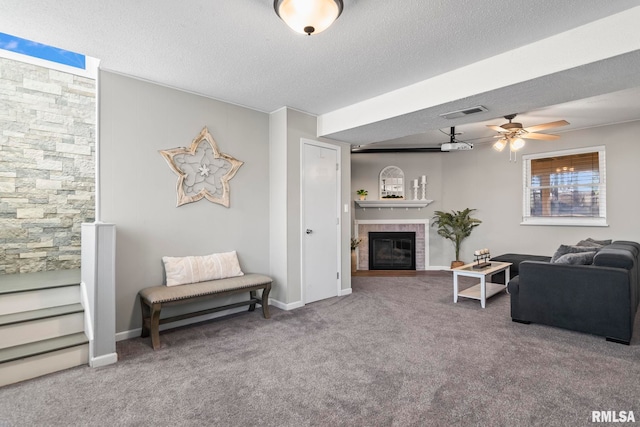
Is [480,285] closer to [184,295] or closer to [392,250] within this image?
[392,250]

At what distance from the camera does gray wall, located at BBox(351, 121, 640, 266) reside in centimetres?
482

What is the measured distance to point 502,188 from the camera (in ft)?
19.8

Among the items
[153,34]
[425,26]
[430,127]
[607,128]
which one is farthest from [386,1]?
[607,128]

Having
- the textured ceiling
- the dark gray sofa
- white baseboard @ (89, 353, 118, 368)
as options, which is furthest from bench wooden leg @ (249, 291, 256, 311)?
the dark gray sofa

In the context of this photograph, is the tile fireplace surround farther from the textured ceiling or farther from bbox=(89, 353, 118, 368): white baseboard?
bbox=(89, 353, 118, 368): white baseboard

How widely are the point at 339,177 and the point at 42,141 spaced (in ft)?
11.3

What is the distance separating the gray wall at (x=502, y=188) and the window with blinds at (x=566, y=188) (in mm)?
101

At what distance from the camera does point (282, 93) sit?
140 inches

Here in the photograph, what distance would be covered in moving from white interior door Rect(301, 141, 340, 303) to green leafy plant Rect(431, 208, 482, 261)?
9.57 ft

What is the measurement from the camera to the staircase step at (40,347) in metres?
2.29

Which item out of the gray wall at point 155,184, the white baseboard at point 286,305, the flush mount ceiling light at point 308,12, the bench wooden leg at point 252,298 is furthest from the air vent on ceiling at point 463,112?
the bench wooden leg at point 252,298

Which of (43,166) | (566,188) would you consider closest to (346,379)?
(43,166)

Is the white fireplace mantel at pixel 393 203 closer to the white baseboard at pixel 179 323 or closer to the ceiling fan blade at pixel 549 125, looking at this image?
the ceiling fan blade at pixel 549 125

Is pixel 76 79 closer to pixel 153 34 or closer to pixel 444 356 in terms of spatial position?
pixel 153 34
